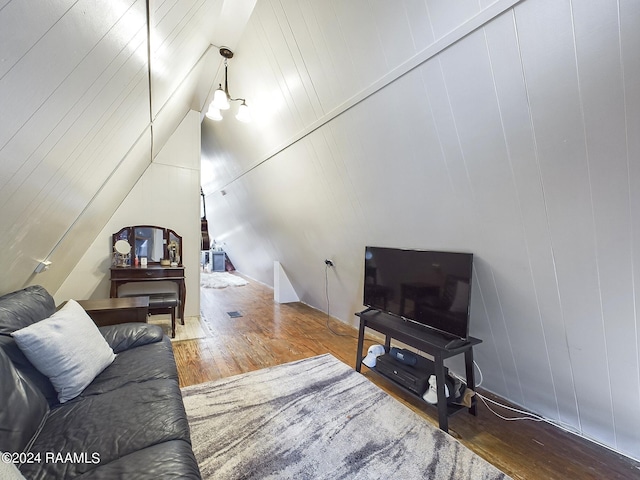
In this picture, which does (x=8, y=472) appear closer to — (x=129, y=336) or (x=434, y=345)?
(x=129, y=336)

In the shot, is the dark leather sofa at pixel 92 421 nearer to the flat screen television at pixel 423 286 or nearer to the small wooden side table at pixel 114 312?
the small wooden side table at pixel 114 312

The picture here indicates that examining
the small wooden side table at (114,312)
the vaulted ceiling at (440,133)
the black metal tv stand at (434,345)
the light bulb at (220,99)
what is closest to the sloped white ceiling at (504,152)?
the vaulted ceiling at (440,133)

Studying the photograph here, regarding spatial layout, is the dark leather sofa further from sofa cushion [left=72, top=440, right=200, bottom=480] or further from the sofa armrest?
the sofa armrest

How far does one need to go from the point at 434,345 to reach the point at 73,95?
221 cm

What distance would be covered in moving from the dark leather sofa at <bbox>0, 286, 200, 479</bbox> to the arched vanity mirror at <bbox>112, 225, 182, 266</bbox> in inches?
80.6

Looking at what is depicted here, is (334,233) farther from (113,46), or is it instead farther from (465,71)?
(113,46)

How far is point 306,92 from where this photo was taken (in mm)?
2359

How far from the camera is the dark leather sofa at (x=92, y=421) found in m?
1.02

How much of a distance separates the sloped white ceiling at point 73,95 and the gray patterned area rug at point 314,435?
150 cm

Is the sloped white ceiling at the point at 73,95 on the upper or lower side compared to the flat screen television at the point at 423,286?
upper

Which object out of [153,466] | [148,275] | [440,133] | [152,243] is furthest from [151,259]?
[440,133]

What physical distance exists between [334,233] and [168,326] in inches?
98.3

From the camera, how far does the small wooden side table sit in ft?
7.76

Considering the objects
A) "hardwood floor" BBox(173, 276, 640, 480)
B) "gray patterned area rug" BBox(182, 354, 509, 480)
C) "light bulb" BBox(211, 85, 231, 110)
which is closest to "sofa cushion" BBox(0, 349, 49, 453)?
A: "gray patterned area rug" BBox(182, 354, 509, 480)
